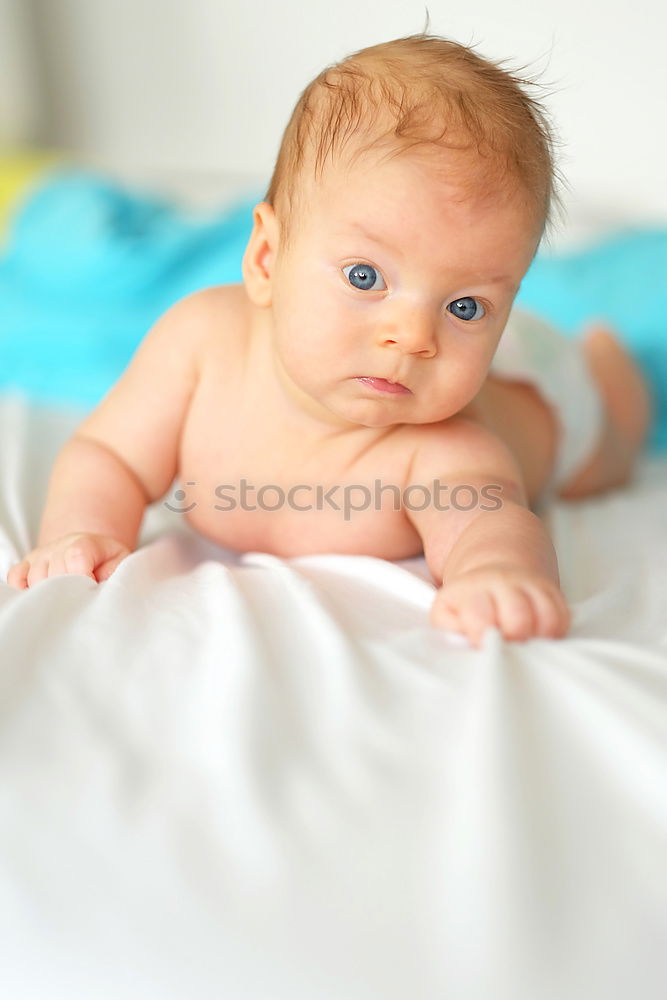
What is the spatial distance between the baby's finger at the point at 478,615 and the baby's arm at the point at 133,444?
1.08 feet

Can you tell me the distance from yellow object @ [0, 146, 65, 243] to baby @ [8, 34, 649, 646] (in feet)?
2.90

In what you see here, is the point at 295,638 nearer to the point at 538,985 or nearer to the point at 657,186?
the point at 538,985

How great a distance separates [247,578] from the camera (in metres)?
0.89

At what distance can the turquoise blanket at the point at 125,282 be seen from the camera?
1.51 meters

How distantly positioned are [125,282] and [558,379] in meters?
0.73

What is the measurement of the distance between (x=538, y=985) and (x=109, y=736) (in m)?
0.29

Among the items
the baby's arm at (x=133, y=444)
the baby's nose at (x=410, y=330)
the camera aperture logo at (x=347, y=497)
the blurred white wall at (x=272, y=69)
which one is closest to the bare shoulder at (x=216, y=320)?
the baby's arm at (x=133, y=444)

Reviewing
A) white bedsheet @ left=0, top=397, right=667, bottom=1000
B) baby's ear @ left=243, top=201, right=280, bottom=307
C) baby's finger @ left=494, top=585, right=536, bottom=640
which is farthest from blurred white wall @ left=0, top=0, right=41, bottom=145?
baby's finger @ left=494, top=585, right=536, bottom=640

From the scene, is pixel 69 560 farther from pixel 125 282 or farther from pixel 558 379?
pixel 125 282

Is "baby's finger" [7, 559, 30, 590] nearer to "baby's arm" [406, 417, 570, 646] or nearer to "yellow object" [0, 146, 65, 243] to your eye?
"baby's arm" [406, 417, 570, 646]

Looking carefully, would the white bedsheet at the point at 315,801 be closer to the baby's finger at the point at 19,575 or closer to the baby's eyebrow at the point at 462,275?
the baby's finger at the point at 19,575

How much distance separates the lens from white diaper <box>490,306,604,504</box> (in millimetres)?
1195

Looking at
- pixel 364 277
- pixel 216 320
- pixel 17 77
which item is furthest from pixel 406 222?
pixel 17 77

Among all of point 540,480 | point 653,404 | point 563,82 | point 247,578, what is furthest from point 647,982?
point 563,82
